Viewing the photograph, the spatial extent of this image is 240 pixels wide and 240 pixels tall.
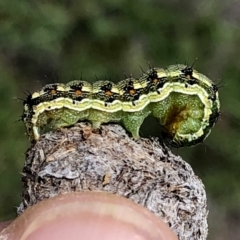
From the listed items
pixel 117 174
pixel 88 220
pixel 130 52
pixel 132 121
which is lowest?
pixel 88 220

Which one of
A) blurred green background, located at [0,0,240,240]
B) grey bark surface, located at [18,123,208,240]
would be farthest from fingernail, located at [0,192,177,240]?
blurred green background, located at [0,0,240,240]

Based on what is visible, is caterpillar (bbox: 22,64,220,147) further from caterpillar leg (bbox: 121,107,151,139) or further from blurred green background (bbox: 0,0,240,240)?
blurred green background (bbox: 0,0,240,240)

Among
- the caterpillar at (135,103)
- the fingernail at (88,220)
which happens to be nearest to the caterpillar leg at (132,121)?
the caterpillar at (135,103)

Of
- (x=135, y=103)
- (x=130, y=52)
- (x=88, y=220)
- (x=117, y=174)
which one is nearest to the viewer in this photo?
(x=88, y=220)

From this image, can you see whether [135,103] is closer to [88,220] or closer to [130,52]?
[88,220]

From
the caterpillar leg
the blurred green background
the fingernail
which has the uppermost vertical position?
the blurred green background

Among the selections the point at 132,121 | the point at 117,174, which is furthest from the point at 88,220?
the point at 132,121
